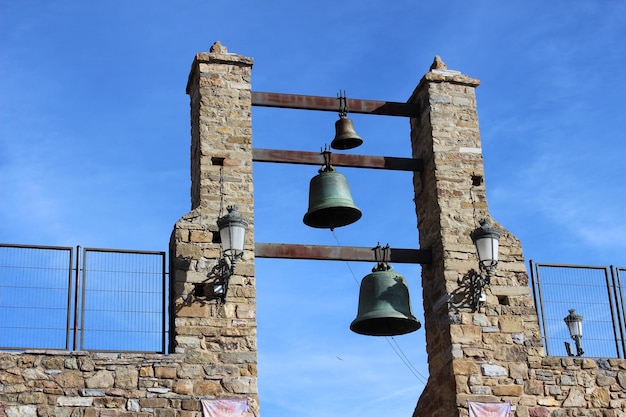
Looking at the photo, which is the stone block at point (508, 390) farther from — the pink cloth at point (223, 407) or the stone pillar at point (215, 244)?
the pink cloth at point (223, 407)

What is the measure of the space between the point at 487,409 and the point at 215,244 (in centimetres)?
311

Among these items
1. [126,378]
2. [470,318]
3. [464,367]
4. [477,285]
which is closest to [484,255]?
[477,285]

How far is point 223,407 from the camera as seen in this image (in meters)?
10.3

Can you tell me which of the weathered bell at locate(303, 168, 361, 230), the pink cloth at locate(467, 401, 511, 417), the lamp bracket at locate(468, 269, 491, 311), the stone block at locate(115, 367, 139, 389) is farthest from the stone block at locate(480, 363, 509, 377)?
the stone block at locate(115, 367, 139, 389)

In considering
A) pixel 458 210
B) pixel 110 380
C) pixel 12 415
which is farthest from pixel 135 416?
pixel 458 210

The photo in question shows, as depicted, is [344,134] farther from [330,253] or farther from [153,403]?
[153,403]

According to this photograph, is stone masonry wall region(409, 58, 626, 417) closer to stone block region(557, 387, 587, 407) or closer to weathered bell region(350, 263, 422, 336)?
stone block region(557, 387, 587, 407)

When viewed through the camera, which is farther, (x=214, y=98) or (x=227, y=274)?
(x=214, y=98)

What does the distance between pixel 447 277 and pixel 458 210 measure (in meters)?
0.80

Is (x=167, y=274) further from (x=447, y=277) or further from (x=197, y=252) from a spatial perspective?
(x=447, y=277)

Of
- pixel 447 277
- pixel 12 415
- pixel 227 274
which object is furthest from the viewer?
pixel 447 277

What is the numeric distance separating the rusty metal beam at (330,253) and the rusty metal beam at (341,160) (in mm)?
954

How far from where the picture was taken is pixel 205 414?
10219 mm

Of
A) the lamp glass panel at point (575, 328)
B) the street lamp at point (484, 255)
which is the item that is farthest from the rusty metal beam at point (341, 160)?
the lamp glass panel at point (575, 328)
